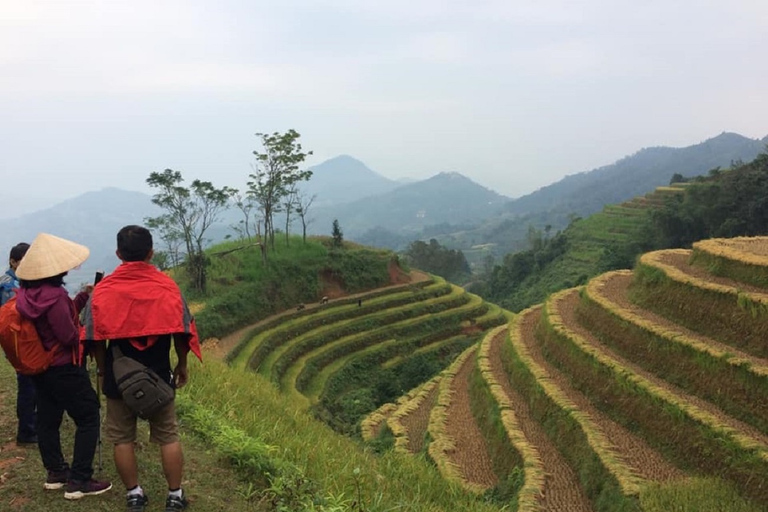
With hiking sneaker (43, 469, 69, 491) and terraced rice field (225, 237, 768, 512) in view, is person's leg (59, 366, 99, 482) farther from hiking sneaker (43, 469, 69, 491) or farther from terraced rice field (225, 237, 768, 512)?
terraced rice field (225, 237, 768, 512)

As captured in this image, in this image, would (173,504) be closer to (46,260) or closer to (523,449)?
(46,260)

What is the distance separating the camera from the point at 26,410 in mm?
4398

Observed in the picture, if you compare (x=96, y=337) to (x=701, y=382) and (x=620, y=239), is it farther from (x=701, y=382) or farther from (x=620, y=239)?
(x=620, y=239)

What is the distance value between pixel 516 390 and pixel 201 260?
14.8 metres

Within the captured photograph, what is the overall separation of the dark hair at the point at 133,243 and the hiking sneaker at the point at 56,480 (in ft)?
5.61

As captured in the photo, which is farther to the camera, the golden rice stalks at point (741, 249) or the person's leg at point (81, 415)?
the golden rice stalks at point (741, 249)

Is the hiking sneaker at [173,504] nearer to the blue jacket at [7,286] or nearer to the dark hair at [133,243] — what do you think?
the dark hair at [133,243]

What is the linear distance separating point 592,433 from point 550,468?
0.86 metres

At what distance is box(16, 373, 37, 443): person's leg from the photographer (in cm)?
434

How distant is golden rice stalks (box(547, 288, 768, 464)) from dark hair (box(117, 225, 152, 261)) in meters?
6.57

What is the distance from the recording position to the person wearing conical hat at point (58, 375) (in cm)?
353

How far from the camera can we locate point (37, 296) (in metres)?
3.59

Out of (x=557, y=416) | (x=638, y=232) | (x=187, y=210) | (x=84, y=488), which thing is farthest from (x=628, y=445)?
(x=638, y=232)

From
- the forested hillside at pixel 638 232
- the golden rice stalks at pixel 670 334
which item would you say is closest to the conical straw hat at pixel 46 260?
the golden rice stalks at pixel 670 334
